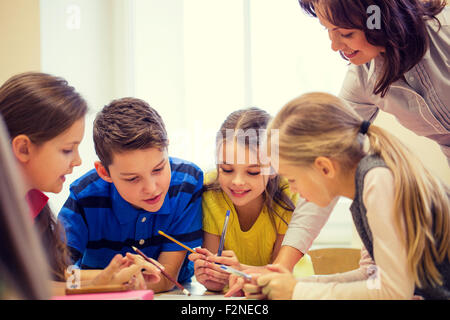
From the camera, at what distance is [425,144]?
0.76 m

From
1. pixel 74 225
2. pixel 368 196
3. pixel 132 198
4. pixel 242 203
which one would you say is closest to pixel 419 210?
pixel 368 196

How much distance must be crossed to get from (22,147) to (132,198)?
0.79 ft

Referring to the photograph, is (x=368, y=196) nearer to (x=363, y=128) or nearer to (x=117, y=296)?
(x=363, y=128)

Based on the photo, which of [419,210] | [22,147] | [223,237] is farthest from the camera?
[223,237]

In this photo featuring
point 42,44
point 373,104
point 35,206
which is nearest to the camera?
point 35,206

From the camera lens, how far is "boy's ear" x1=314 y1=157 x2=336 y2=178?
62cm

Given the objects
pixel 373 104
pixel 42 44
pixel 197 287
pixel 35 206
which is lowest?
pixel 197 287

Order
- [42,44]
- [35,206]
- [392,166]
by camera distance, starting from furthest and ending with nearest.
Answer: [42,44], [35,206], [392,166]

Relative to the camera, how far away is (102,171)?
89cm

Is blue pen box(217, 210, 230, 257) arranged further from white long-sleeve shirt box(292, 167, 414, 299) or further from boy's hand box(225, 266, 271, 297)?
white long-sleeve shirt box(292, 167, 414, 299)

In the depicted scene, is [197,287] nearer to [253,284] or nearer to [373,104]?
[253,284]

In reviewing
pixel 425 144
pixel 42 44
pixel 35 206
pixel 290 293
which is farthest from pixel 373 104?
pixel 42 44

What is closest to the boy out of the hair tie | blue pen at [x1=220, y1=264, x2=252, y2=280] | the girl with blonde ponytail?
blue pen at [x1=220, y1=264, x2=252, y2=280]

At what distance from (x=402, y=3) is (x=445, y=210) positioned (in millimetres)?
351
